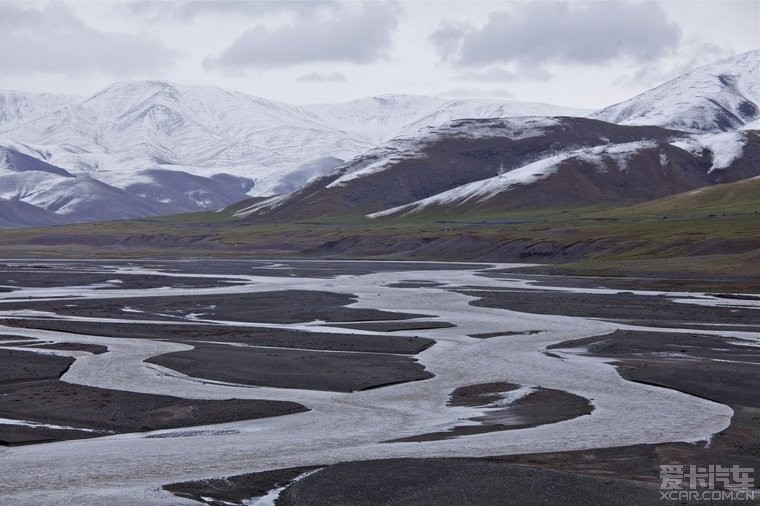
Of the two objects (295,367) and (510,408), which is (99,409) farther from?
(510,408)

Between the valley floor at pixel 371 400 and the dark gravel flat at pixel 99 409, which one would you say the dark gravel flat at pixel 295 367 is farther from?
the dark gravel flat at pixel 99 409

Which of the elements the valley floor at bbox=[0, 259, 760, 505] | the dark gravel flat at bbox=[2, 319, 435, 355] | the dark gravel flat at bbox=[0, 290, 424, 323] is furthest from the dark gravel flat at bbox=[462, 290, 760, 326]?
the dark gravel flat at bbox=[2, 319, 435, 355]

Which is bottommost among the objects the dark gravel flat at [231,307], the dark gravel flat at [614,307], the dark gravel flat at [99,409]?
the dark gravel flat at [99,409]

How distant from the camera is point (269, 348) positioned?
4822 centimetres

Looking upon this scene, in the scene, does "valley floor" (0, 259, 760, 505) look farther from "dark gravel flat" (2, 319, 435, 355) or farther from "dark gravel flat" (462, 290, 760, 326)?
"dark gravel flat" (462, 290, 760, 326)

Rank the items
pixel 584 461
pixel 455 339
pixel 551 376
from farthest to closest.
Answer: pixel 455 339 → pixel 551 376 → pixel 584 461

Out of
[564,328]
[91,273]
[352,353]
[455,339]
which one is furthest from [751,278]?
[91,273]

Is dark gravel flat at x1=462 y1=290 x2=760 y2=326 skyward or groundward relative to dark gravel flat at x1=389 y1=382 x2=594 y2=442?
skyward

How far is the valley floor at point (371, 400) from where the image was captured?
23.9 metres

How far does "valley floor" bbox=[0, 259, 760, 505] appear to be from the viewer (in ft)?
→ 78.3

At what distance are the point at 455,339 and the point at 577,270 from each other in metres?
57.1

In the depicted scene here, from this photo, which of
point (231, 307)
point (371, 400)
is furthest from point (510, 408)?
point (231, 307)

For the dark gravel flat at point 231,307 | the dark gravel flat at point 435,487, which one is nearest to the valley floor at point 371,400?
the dark gravel flat at point 435,487

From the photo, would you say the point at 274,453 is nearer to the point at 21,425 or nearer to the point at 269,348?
the point at 21,425
